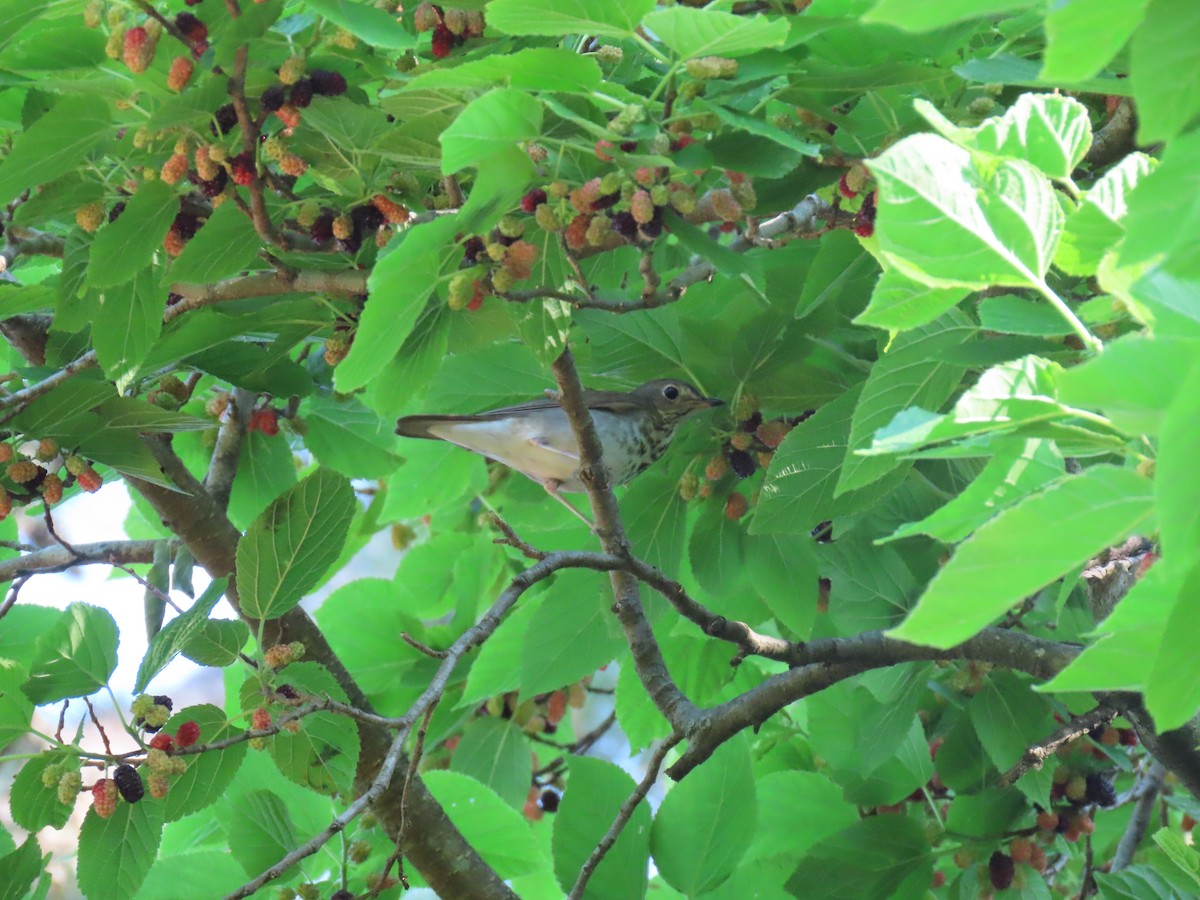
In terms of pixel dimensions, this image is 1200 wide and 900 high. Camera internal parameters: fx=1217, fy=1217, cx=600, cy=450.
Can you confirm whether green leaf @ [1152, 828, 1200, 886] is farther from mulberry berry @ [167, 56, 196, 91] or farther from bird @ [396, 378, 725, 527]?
bird @ [396, 378, 725, 527]

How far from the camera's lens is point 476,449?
17.0 feet

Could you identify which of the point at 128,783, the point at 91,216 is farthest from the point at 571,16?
the point at 128,783

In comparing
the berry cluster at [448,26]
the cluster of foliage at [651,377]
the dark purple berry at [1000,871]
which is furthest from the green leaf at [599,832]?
the berry cluster at [448,26]

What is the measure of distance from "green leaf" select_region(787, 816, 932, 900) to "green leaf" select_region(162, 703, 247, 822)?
5.42 ft

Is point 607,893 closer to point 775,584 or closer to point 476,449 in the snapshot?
point 775,584

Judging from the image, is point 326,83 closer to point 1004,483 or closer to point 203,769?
point 203,769

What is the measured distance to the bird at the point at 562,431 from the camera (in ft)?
16.4

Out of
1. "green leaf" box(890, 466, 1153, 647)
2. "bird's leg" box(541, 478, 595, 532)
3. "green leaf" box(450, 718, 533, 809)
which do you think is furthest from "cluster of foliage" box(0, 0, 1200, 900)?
"green leaf" box(450, 718, 533, 809)

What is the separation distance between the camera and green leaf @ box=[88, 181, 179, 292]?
107 inches

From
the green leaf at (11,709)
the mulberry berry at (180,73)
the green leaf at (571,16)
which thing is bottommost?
the green leaf at (11,709)

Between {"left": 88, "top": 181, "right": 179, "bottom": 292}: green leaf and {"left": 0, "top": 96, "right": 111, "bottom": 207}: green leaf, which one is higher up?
{"left": 0, "top": 96, "right": 111, "bottom": 207}: green leaf

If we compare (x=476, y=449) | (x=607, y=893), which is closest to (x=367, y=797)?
(x=607, y=893)

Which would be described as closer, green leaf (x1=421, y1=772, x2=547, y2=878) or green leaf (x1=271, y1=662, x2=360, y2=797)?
green leaf (x1=271, y1=662, x2=360, y2=797)

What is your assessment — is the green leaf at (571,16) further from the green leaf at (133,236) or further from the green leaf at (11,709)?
the green leaf at (11,709)
